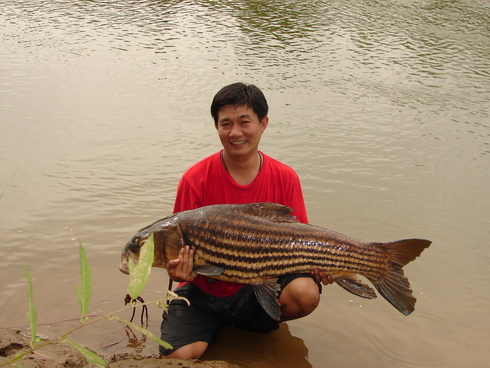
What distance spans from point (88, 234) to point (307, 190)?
7.97 feet

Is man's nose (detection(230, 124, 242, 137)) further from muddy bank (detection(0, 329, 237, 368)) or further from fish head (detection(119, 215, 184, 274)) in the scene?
muddy bank (detection(0, 329, 237, 368))

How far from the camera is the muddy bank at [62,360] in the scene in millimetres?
2873

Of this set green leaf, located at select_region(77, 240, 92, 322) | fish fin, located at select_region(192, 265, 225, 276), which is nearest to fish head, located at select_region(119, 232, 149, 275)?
fish fin, located at select_region(192, 265, 225, 276)

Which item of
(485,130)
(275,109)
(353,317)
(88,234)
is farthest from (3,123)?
(485,130)

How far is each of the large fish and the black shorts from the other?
0.95 feet

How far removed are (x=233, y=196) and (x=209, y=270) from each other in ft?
2.14

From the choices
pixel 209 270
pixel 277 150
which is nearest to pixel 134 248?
pixel 209 270

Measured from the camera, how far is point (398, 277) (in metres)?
3.08

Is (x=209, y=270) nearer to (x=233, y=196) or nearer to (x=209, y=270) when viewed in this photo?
(x=209, y=270)

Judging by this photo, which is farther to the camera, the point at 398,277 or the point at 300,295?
the point at 300,295

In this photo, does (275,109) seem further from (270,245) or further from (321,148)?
(270,245)

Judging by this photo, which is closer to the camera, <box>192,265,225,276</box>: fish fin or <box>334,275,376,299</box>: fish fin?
<box>192,265,225,276</box>: fish fin

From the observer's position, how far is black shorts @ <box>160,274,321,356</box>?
331cm

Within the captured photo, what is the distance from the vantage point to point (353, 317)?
3.98m
